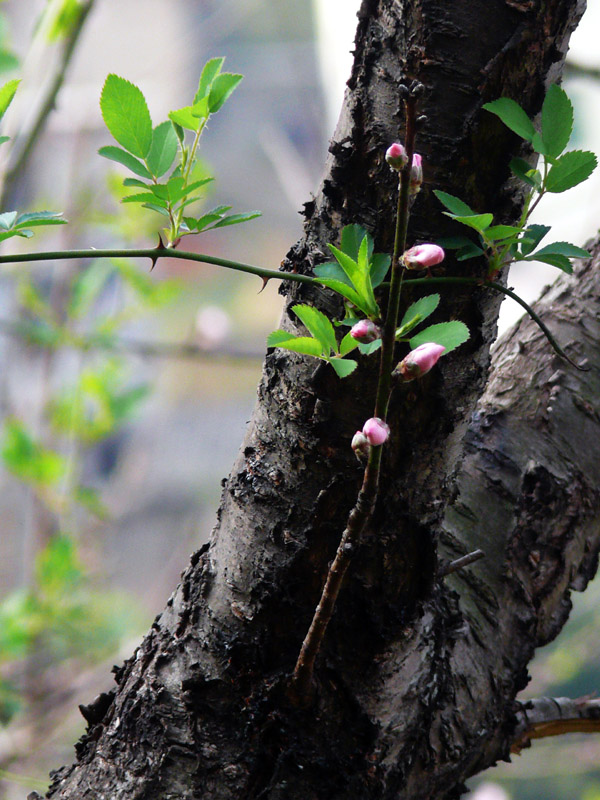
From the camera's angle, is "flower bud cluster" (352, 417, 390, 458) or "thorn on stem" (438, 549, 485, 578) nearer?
"flower bud cluster" (352, 417, 390, 458)

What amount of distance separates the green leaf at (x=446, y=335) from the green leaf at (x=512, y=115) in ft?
0.28

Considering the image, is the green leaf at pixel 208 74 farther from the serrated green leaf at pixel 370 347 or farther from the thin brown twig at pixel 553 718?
the thin brown twig at pixel 553 718

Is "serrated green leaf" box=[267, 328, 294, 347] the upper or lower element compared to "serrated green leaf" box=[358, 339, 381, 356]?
upper

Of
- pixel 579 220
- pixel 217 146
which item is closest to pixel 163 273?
pixel 217 146

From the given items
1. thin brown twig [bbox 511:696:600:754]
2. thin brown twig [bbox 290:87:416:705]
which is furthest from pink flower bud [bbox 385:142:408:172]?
thin brown twig [bbox 511:696:600:754]

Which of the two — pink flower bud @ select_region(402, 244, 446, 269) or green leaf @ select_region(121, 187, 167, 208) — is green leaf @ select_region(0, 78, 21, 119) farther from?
pink flower bud @ select_region(402, 244, 446, 269)

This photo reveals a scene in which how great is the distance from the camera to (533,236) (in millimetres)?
293

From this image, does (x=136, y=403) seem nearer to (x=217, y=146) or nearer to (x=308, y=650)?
(x=308, y=650)

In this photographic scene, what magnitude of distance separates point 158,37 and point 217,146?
0.57m

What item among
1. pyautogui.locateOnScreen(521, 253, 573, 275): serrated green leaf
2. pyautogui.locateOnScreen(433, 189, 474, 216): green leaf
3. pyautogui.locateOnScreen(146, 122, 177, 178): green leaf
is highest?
pyautogui.locateOnScreen(146, 122, 177, 178): green leaf

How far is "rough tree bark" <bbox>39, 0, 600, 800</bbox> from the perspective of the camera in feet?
0.97

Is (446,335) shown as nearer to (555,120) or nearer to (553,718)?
(555,120)

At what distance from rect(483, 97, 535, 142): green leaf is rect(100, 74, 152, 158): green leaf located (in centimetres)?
13

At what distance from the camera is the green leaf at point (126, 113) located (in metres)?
0.27
